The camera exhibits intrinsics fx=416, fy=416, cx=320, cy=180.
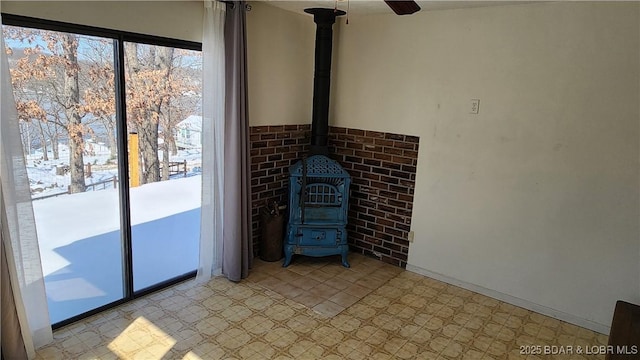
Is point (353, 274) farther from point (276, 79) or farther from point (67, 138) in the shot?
point (67, 138)

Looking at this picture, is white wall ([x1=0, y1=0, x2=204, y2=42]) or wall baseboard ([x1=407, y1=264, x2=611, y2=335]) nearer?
white wall ([x1=0, y1=0, x2=204, y2=42])

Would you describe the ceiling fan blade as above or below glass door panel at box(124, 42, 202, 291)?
above

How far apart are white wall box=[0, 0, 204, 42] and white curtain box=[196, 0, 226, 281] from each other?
10 centimetres

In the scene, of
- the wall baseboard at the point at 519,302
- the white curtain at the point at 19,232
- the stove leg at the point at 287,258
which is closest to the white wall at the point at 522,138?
the wall baseboard at the point at 519,302

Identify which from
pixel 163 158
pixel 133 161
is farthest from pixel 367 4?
pixel 133 161

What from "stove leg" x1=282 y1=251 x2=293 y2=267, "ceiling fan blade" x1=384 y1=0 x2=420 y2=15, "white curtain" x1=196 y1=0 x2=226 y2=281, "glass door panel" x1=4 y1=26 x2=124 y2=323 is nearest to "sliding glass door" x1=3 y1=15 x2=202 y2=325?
"glass door panel" x1=4 y1=26 x2=124 y2=323

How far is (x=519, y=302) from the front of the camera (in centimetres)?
311

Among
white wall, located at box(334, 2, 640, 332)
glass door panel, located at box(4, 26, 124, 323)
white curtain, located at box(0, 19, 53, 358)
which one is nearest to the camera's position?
white curtain, located at box(0, 19, 53, 358)

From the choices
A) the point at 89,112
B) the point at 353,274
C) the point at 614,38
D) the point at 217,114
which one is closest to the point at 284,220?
the point at 353,274

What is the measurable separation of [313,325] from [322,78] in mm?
2013

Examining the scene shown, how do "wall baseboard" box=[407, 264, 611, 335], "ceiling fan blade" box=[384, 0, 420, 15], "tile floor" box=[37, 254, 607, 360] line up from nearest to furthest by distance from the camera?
"ceiling fan blade" box=[384, 0, 420, 15]
"tile floor" box=[37, 254, 607, 360]
"wall baseboard" box=[407, 264, 611, 335]

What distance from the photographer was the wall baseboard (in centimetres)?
283

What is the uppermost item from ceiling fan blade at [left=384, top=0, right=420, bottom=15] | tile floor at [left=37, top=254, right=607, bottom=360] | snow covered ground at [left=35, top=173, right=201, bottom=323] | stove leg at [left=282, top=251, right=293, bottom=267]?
ceiling fan blade at [left=384, top=0, right=420, bottom=15]

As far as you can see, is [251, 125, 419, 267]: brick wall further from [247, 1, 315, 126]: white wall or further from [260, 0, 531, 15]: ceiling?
[260, 0, 531, 15]: ceiling
